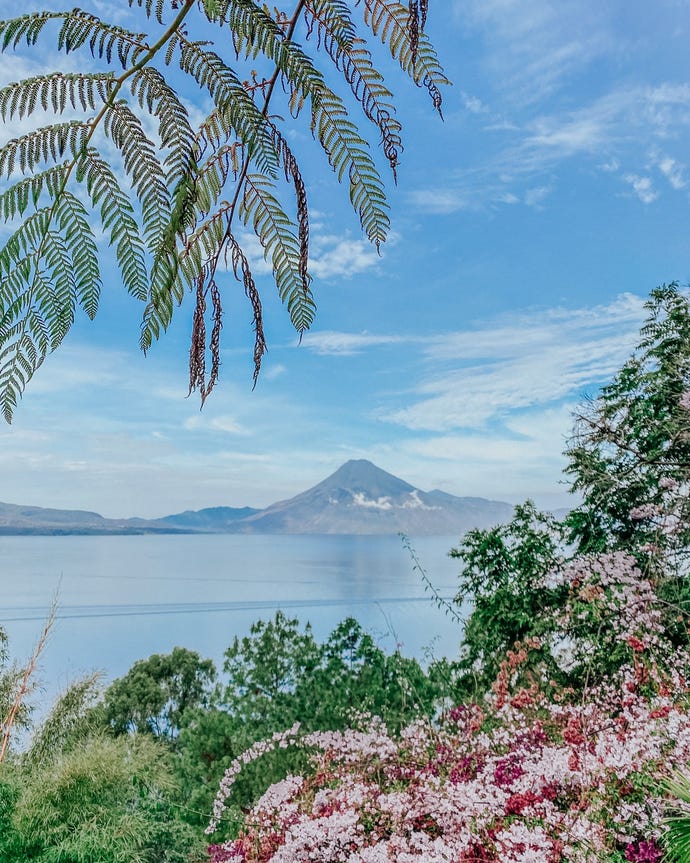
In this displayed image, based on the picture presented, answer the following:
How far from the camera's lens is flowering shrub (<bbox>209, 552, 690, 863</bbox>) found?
76.2 inches

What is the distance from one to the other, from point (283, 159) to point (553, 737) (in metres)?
3.14

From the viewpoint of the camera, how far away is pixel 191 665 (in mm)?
11938

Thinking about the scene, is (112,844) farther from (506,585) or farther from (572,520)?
(572,520)

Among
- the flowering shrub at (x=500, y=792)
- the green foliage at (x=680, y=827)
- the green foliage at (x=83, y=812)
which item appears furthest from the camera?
the green foliage at (x=83, y=812)

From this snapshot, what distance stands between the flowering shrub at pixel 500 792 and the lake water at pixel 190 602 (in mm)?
1900

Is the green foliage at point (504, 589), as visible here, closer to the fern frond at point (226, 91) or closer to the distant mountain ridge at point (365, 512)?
the fern frond at point (226, 91)

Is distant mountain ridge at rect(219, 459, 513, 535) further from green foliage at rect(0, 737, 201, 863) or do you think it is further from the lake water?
green foliage at rect(0, 737, 201, 863)

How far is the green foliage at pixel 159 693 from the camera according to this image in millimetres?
11031

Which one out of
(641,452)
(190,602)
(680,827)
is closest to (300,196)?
(680,827)

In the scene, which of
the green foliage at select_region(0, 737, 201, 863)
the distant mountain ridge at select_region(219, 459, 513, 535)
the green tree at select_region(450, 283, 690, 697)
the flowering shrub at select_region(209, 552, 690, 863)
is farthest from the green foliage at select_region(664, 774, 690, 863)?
the distant mountain ridge at select_region(219, 459, 513, 535)

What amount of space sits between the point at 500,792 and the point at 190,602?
25.8m

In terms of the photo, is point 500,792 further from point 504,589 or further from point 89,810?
point 89,810

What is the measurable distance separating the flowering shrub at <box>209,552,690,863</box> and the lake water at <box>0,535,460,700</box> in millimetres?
1900

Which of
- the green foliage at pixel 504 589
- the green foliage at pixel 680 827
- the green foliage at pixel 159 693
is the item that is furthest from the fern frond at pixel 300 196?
the green foliage at pixel 159 693
